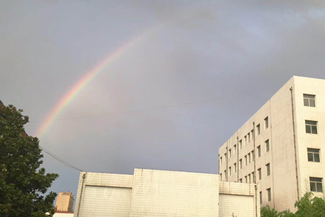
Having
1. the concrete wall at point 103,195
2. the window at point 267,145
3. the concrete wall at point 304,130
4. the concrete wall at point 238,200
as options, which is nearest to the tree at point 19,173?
the concrete wall at point 103,195

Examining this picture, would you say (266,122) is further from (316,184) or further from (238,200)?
(238,200)

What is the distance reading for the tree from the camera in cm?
2142

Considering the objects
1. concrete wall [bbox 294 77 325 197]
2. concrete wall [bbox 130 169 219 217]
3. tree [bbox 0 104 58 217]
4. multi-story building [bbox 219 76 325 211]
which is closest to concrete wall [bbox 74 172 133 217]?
concrete wall [bbox 130 169 219 217]

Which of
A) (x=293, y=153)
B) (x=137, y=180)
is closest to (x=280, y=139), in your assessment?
(x=293, y=153)

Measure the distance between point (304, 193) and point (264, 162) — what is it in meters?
11.5

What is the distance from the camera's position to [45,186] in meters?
23.9

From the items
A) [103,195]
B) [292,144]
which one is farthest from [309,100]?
[103,195]

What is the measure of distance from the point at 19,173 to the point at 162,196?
1411 centimetres

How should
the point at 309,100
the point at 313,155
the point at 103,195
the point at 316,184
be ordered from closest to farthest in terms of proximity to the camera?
1. the point at 103,195
2. the point at 316,184
3. the point at 313,155
4. the point at 309,100

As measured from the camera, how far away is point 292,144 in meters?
38.1

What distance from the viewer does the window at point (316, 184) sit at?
118ft

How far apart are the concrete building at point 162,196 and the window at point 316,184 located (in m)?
6.89

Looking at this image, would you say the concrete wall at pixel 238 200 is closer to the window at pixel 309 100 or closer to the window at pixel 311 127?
the window at pixel 311 127

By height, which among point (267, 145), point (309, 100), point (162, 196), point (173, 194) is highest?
point (309, 100)
